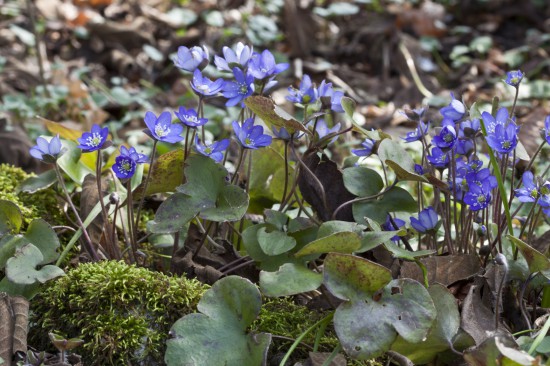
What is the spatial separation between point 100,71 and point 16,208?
2.72 m

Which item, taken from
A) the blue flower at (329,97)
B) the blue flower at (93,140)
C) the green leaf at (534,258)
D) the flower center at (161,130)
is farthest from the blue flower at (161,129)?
the green leaf at (534,258)

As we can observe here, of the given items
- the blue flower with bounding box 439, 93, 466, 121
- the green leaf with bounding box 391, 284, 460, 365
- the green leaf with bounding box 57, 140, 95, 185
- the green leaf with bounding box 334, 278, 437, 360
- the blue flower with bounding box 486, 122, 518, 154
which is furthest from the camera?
the green leaf with bounding box 57, 140, 95, 185

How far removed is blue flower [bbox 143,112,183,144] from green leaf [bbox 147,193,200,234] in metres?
0.12

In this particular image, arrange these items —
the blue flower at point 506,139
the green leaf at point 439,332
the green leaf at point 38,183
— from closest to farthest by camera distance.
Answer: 1. the green leaf at point 439,332
2. the blue flower at point 506,139
3. the green leaf at point 38,183

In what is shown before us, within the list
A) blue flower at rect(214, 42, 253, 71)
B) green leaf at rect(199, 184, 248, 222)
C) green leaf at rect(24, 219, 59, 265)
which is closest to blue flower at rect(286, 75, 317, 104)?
blue flower at rect(214, 42, 253, 71)

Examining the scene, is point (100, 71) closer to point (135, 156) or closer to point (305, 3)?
point (305, 3)

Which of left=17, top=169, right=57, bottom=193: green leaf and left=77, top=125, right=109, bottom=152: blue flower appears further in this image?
left=17, top=169, right=57, bottom=193: green leaf

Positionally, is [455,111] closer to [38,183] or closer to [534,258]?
[534,258]

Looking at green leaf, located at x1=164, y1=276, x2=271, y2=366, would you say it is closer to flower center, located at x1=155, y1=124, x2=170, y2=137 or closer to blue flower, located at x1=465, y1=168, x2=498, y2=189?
flower center, located at x1=155, y1=124, x2=170, y2=137

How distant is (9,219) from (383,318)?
872 mm

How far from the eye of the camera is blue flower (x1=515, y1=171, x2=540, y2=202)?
5.10ft

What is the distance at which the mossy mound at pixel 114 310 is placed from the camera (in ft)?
4.83

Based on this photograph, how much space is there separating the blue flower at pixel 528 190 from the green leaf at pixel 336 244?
1.30 ft

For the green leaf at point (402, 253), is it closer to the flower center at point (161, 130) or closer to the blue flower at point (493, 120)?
the blue flower at point (493, 120)
